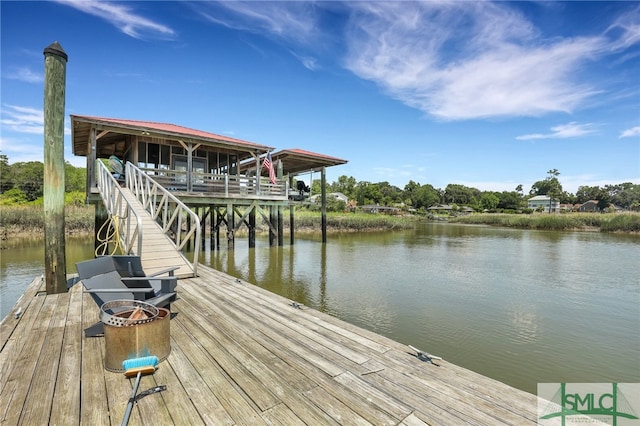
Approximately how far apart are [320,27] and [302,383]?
13559 mm

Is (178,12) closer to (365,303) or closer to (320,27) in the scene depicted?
(320,27)

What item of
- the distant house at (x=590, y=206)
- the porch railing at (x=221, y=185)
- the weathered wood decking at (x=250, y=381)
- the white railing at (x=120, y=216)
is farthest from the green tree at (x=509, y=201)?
the weathered wood decking at (x=250, y=381)

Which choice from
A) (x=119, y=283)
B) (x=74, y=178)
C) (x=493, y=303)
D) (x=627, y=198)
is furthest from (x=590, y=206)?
(x=74, y=178)

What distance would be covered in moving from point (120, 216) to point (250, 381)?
21.7 feet

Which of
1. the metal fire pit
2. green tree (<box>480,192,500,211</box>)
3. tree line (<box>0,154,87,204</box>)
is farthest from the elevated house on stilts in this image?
green tree (<box>480,192,500,211</box>)

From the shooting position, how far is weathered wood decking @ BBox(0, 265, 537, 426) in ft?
6.40

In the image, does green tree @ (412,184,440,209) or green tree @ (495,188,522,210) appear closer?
green tree @ (412,184,440,209)

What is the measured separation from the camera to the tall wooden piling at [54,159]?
180 inches

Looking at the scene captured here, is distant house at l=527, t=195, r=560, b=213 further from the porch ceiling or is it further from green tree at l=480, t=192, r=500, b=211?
the porch ceiling

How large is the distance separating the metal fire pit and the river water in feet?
12.5

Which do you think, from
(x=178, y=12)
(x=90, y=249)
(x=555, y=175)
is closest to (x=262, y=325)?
(x=178, y=12)

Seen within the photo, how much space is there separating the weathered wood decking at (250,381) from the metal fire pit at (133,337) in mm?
119

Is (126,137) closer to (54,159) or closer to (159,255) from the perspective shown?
(159,255)

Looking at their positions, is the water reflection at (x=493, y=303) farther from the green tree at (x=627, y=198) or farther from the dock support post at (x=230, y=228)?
the green tree at (x=627, y=198)
